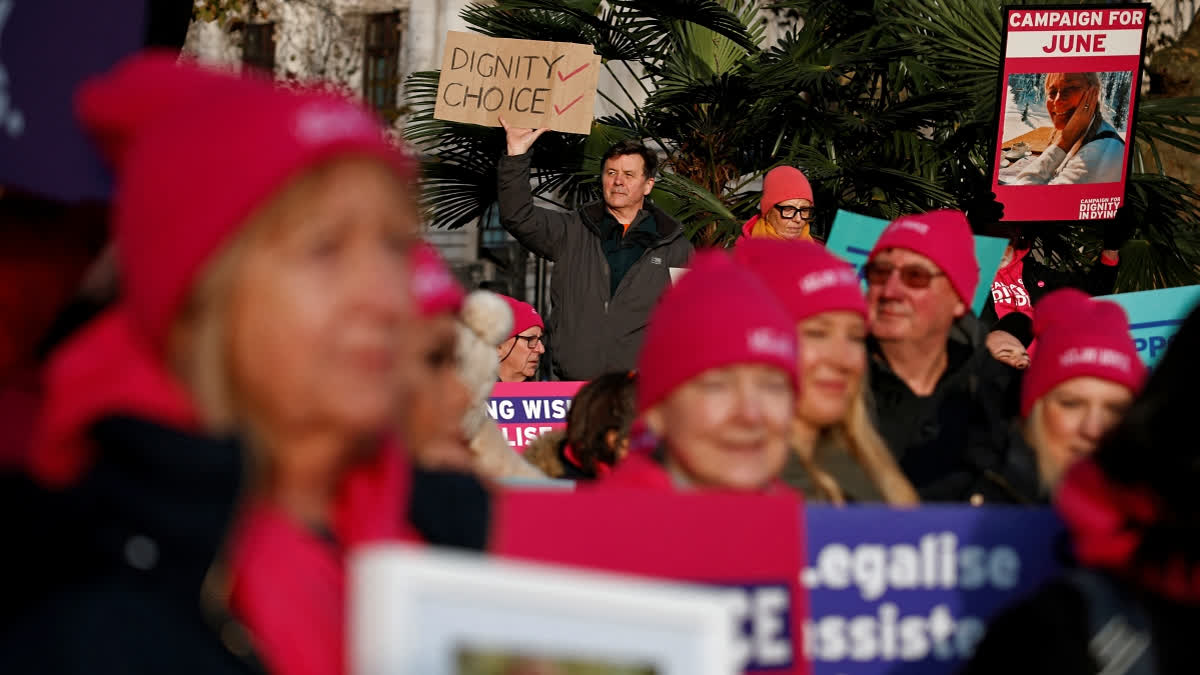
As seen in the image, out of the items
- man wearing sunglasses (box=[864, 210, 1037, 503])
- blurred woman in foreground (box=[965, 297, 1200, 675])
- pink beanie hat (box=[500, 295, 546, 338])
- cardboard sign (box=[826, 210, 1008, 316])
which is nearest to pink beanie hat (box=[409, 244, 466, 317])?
blurred woman in foreground (box=[965, 297, 1200, 675])

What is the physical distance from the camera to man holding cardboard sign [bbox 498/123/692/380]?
8.21m

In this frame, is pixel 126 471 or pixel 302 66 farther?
pixel 302 66

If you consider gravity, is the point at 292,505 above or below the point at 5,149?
below

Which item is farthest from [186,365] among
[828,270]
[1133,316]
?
[1133,316]

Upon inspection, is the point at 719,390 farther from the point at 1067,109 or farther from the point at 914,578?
the point at 1067,109

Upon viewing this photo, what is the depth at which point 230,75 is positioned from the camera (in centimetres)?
159

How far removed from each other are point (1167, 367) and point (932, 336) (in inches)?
96.6

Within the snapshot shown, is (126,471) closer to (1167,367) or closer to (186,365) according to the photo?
(186,365)

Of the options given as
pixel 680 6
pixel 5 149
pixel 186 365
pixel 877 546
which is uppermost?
pixel 680 6

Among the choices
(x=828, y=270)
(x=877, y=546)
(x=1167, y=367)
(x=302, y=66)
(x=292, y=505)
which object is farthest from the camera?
(x=302, y=66)

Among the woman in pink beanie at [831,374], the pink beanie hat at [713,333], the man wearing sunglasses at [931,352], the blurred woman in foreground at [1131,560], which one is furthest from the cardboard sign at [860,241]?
the blurred woman in foreground at [1131,560]

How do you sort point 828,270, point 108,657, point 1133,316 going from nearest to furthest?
point 108,657 → point 828,270 → point 1133,316

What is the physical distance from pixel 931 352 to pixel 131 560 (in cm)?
342

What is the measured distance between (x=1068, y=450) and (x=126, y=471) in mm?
2787
